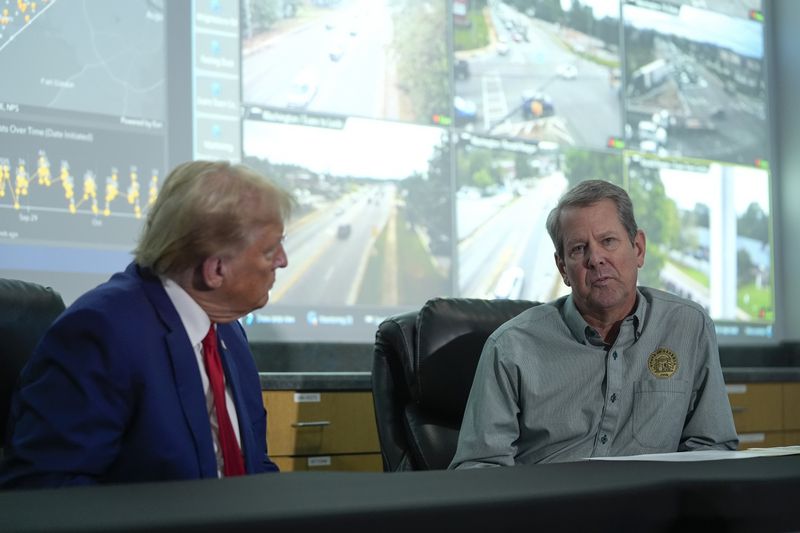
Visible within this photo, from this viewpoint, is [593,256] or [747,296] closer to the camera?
[593,256]

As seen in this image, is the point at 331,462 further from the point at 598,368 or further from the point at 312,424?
the point at 598,368

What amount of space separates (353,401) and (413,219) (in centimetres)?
87

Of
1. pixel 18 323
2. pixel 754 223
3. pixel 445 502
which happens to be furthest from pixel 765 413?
pixel 445 502

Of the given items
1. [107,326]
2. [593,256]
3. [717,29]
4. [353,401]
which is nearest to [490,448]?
[593,256]

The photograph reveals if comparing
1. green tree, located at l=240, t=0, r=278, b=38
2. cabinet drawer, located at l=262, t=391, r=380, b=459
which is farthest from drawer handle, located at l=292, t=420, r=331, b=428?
green tree, located at l=240, t=0, r=278, b=38

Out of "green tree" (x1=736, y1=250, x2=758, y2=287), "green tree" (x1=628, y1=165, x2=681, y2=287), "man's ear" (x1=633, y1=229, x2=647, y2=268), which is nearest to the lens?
"man's ear" (x1=633, y1=229, x2=647, y2=268)

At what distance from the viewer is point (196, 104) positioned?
10.1 feet

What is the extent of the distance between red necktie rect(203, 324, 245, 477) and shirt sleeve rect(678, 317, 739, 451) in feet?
3.17

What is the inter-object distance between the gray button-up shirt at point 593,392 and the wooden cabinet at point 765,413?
1628 millimetres

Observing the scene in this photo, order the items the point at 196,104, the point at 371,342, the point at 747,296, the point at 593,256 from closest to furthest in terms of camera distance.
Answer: the point at 593,256 → the point at 196,104 → the point at 371,342 → the point at 747,296

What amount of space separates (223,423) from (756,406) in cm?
270

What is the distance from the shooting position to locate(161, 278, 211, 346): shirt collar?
1.41 m

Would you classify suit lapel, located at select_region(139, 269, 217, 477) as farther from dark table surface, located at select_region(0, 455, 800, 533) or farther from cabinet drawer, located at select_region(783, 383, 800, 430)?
cabinet drawer, located at select_region(783, 383, 800, 430)

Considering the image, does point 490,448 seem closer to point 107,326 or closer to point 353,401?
point 107,326
